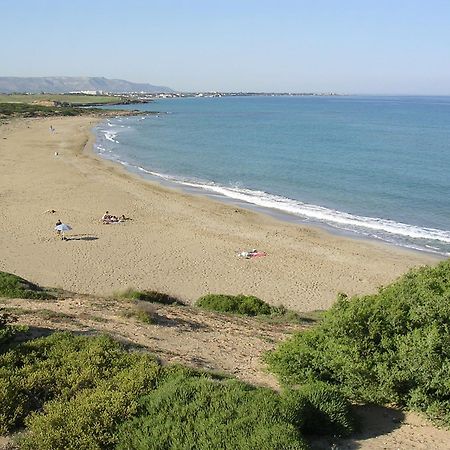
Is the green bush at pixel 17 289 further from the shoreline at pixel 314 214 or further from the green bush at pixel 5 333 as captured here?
the shoreline at pixel 314 214

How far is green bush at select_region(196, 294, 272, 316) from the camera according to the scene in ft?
52.6

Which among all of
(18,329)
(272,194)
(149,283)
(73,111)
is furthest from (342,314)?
(73,111)

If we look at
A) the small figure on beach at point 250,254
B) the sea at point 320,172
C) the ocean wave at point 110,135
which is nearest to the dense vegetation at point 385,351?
the small figure on beach at point 250,254

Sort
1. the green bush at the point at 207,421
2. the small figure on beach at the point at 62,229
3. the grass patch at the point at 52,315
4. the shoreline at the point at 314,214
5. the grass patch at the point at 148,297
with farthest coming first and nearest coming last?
the shoreline at the point at 314,214
the small figure on beach at the point at 62,229
the grass patch at the point at 148,297
the grass patch at the point at 52,315
the green bush at the point at 207,421

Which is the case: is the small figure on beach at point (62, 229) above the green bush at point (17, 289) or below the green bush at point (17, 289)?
below

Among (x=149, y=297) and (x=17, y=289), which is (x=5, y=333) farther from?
(x=149, y=297)

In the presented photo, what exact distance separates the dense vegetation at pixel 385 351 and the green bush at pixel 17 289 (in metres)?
7.50

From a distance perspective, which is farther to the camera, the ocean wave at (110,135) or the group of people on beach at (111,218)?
the ocean wave at (110,135)

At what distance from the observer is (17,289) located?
14.0m

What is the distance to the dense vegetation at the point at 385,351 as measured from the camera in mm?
7160

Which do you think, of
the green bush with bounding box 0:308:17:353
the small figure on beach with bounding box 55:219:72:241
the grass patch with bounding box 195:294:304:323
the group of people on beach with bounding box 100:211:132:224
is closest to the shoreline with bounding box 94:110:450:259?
the group of people on beach with bounding box 100:211:132:224

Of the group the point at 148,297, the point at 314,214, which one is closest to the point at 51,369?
the point at 148,297

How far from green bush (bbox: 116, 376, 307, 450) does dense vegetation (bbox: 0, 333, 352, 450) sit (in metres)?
0.01

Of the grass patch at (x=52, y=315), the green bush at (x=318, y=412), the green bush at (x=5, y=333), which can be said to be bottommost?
the grass patch at (x=52, y=315)
